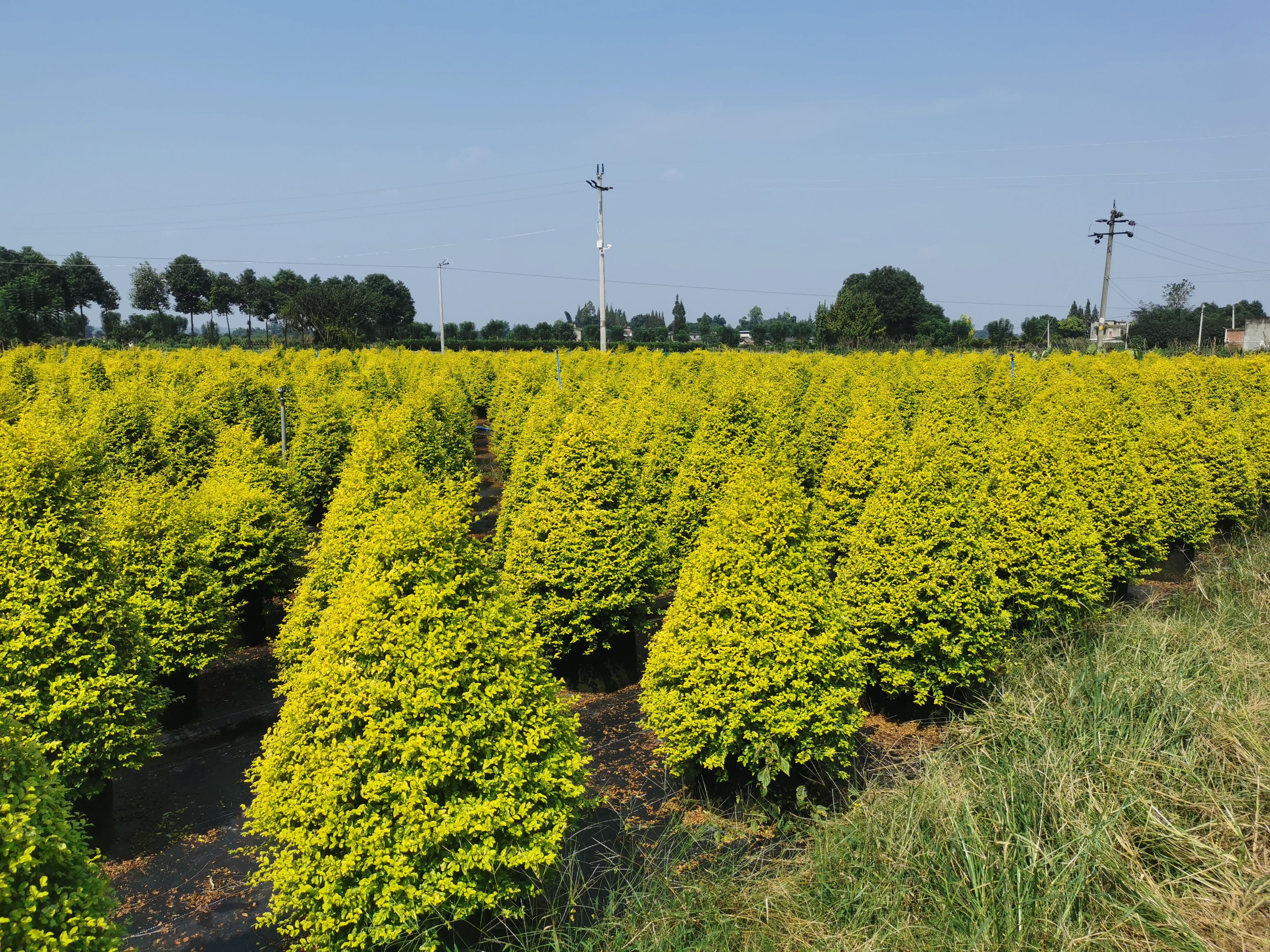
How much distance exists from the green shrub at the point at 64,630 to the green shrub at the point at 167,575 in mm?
1305

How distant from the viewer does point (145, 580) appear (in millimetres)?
9461

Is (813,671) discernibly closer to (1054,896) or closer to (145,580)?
(1054,896)

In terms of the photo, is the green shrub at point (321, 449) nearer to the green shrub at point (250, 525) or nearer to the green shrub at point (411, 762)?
the green shrub at point (250, 525)

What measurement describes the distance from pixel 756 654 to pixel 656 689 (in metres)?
1.17

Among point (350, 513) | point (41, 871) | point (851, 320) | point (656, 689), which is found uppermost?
point (851, 320)

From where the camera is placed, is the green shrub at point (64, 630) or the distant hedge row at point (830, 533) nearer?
the green shrub at point (64, 630)

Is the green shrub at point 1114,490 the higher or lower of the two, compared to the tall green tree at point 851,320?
lower

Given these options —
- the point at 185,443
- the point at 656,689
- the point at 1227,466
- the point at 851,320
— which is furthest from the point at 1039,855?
the point at 851,320

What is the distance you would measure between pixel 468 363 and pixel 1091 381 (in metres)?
23.1

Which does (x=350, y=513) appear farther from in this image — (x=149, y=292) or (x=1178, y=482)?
(x=149, y=292)

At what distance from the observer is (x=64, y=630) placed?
7.25 metres

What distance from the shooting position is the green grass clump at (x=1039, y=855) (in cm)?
455

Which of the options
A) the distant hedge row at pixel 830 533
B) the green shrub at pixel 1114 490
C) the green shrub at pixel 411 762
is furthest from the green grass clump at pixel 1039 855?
the green shrub at pixel 1114 490

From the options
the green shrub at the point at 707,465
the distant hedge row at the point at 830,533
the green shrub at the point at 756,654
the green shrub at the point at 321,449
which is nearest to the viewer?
the green shrub at the point at 756,654
